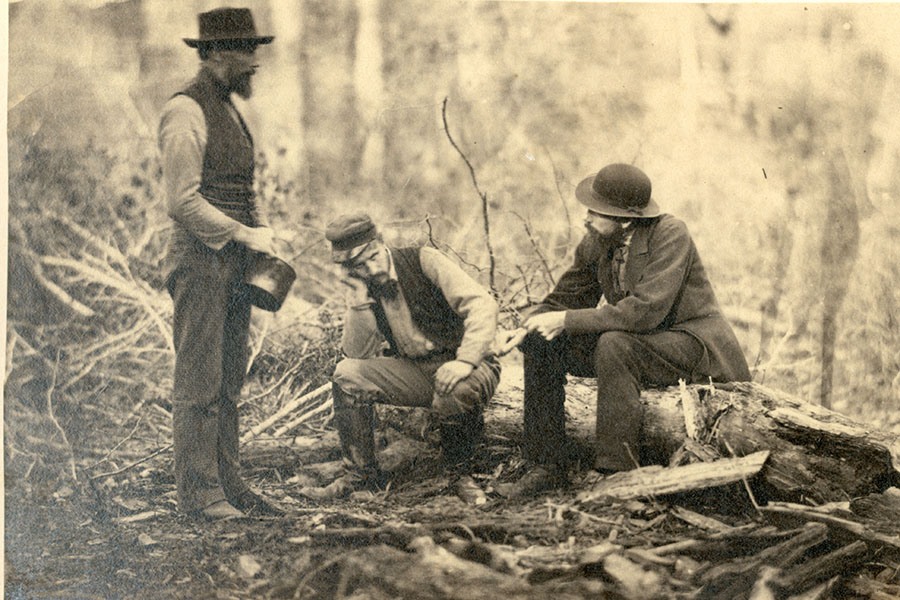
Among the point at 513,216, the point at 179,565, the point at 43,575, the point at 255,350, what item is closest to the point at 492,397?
the point at 513,216

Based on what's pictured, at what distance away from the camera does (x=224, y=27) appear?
407 centimetres

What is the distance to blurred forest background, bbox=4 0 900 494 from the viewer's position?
4.09 meters

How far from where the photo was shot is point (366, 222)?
4090 mm

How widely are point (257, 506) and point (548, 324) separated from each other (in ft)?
5.22

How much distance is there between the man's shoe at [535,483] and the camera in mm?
3990

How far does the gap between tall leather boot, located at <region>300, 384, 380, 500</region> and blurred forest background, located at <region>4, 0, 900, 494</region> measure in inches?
8.8

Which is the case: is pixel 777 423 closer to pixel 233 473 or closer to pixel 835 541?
pixel 835 541

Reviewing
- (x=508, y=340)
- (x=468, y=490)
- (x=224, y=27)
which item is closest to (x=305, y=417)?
(x=468, y=490)

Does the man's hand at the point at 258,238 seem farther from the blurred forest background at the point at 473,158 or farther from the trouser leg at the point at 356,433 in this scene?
the trouser leg at the point at 356,433

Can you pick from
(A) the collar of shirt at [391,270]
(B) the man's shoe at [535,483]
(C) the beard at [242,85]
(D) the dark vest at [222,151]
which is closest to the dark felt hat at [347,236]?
(A) the collar of shirt at [391,270]

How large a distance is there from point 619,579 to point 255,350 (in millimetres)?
1976

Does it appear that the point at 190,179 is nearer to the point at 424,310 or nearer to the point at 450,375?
the point at 424,310

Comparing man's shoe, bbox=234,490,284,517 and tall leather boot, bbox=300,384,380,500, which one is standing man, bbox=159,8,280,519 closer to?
man's shoe, bbox=234,490,284,517

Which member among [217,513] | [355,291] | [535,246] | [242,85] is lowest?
[217,513]
